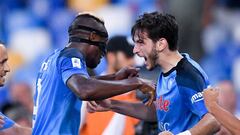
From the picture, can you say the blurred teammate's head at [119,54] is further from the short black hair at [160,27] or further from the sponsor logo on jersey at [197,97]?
the sponsor logo on jersey at [197,97]

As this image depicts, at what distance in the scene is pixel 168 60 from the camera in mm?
8320

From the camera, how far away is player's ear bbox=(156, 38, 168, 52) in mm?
8328

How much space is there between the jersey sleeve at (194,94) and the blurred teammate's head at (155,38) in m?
0.42

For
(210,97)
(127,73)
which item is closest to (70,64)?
(127,73)

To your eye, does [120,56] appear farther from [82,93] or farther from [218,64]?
[218,64]

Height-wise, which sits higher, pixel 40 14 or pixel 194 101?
pixel 194 101

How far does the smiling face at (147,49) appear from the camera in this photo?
27.4 ft

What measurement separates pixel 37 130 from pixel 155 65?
1.14 metres

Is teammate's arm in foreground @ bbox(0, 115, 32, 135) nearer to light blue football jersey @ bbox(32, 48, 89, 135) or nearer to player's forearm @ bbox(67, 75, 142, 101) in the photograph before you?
light blue football jersey @ bbox(32, 48, 89, 135)

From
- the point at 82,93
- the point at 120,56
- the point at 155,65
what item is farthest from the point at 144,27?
the point at 120,56

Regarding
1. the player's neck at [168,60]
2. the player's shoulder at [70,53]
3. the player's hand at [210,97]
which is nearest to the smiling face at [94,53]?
the player's shoulder at [70,53]

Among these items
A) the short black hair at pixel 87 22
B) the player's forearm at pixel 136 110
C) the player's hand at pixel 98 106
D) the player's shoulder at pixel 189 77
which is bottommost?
the player's forearm at pixel 136 110

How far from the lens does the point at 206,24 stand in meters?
17.0

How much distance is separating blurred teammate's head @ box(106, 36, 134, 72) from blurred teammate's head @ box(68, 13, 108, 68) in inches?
89.2
